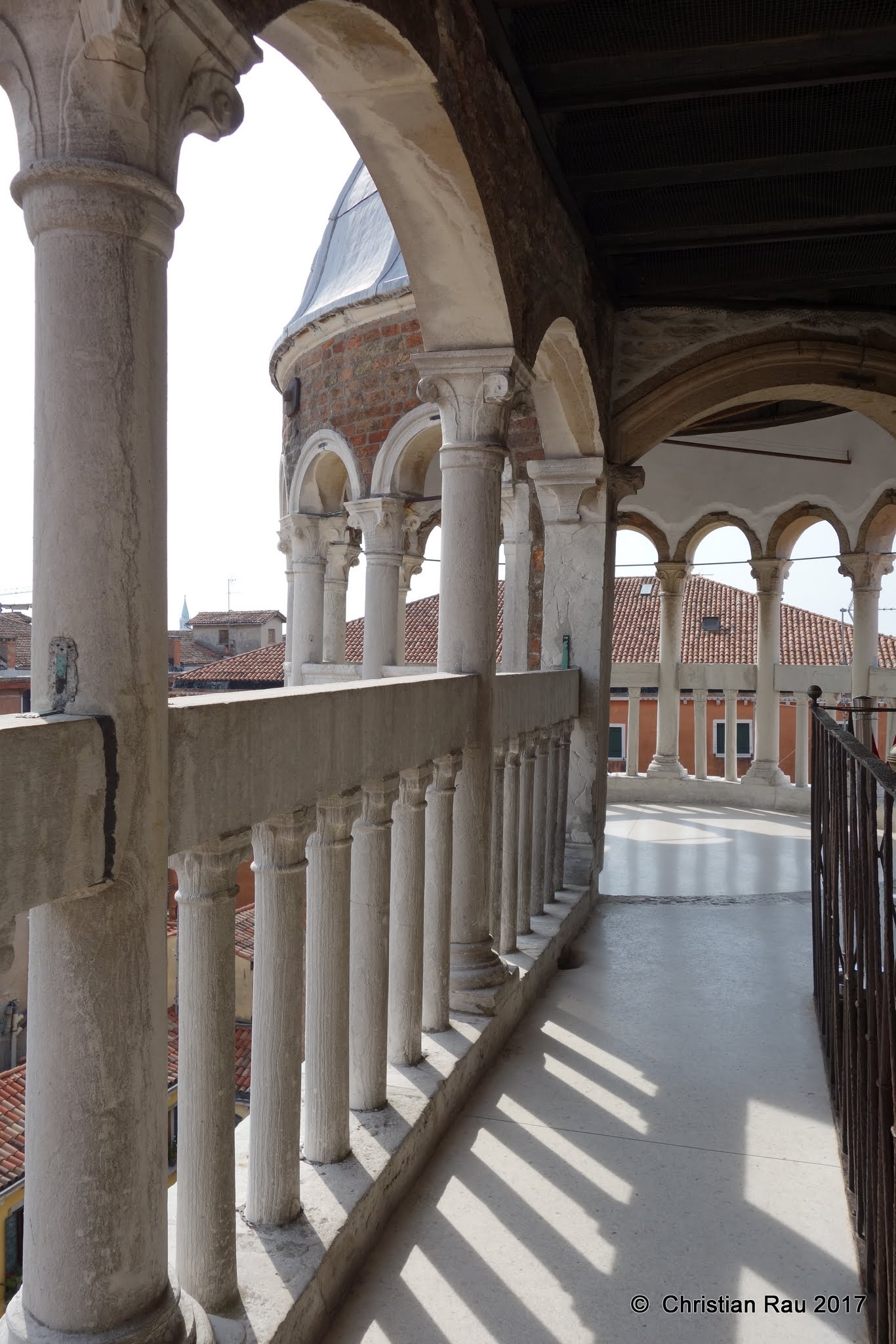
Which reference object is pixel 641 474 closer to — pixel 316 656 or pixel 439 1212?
pixel 439 1212

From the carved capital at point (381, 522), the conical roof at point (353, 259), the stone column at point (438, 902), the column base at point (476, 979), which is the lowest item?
the column base at point (476, 979)

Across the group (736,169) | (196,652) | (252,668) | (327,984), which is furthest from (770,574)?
(196,652)

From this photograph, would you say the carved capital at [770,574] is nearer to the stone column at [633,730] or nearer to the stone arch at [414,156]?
the stone column at [633,730]

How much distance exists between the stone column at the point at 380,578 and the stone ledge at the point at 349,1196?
5.35 m

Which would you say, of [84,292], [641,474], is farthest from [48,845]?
[641,474]

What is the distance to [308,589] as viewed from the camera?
32.2ft

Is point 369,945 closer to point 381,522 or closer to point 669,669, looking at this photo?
point 381,522

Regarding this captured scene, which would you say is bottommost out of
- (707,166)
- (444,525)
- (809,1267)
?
(809,1267)

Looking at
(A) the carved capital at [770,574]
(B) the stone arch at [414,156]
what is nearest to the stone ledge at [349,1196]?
(B) the stone arch at [414,156]

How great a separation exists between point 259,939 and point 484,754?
148cm

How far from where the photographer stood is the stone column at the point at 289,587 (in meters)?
9.84

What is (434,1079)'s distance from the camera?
8.74ft

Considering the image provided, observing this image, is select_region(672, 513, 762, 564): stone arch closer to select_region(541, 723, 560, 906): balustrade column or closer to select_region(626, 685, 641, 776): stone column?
select_region(626, 685, 641, 776): stone column

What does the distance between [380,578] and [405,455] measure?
102 cm
